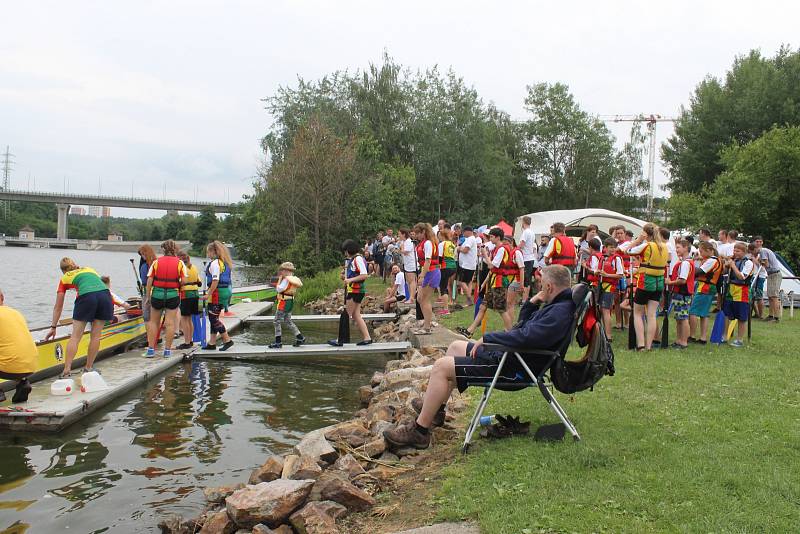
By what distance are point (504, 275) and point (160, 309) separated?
238 inches

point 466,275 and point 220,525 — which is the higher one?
point 466,275

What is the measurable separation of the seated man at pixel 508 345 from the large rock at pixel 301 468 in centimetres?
83

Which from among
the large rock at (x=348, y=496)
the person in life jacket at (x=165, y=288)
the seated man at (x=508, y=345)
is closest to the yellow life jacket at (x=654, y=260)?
the seated man at (x=508, y=345)

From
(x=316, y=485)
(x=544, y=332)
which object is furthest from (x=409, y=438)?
(x=544, y=332)

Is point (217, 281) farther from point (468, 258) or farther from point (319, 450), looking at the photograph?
point (319, 450)

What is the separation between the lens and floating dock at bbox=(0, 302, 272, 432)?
300 inches

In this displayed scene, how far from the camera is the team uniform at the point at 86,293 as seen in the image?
9.30 metres

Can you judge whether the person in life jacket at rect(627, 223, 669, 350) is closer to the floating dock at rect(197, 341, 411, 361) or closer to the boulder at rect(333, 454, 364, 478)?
the floating dock at rect(197, 341, 411, 361)

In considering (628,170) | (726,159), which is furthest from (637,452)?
(628,170)

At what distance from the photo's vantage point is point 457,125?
138 ft

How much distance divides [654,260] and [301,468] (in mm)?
6298

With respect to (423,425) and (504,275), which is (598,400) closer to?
(423,425)

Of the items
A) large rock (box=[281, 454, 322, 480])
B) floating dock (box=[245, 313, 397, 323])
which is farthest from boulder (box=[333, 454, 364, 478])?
floating dock (box=[245, 313, 397, 323])

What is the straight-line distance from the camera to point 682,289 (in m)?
9.98
